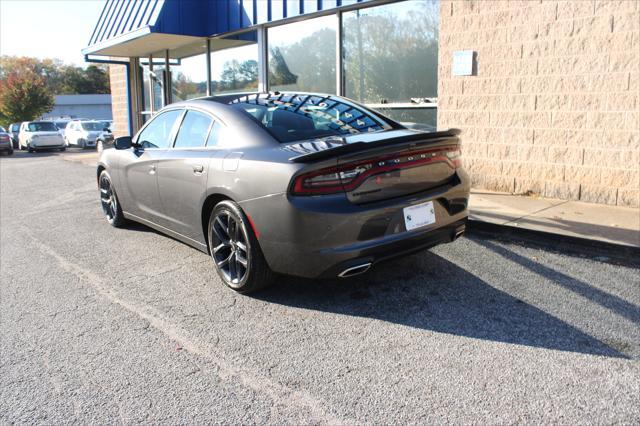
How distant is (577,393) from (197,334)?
2.30m

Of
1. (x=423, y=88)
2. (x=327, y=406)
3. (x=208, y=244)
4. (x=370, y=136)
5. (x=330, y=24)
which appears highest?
(x=330, y=24)

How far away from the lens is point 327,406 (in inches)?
109

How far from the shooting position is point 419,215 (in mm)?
3998

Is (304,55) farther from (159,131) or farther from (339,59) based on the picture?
(159,131)

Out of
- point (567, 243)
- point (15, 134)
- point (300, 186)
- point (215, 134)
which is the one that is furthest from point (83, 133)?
point (300, 186)

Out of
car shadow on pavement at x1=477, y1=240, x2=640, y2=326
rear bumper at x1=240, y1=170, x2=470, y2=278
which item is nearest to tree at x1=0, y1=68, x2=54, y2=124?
rear bumper at x1=240, y1=170, x2=470, y2=278

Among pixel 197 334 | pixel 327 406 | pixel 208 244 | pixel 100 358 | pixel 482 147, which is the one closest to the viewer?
pixel 327 406

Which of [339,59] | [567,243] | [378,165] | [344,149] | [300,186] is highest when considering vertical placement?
[339,59]

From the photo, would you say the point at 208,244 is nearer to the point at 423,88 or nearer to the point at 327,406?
the point at 327,406

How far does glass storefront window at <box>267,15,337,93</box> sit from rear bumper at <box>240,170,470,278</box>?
21.5 ft

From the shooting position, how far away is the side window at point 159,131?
5508 mm

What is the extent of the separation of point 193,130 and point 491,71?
4.65 m

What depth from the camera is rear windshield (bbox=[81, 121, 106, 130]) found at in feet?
93.7

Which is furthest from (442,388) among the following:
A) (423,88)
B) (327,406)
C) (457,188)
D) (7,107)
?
(7,107)
